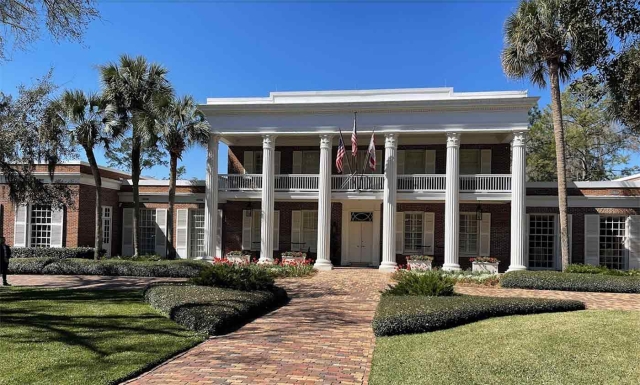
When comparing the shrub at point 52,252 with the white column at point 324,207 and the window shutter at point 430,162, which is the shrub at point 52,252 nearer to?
the white column at point 324,207

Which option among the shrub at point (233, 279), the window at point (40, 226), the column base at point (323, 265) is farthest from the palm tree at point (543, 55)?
the window at point (40, 226)

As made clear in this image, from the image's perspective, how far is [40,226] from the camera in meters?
21.2

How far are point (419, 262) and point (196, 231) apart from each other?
11356mm

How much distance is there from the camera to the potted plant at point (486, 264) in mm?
19044

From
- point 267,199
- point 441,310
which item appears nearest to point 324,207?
point 267,199

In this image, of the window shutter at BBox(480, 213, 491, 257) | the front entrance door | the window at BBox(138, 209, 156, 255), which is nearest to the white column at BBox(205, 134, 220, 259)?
the window at BBox(138, 209, 156, 255)

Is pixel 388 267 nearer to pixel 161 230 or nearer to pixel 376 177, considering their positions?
pixel 376 177

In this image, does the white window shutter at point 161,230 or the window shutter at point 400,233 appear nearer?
the window shutter at point 400,233

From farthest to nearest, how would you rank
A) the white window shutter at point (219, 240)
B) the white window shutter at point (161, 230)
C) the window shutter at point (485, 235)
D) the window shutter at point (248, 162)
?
the white window shutter at point (161, 230) < the window shutter at point (248, 162) < the white window shutter at point (219, 240) < the window shutter at point (485, 235)

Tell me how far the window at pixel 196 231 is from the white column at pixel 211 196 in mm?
2941

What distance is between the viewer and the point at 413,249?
71.3ft

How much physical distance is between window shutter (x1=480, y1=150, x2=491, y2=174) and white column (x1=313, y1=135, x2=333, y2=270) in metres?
7.17

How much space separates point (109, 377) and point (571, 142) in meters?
33.1

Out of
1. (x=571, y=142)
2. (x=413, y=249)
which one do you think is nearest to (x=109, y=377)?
(x=413, y=249)
